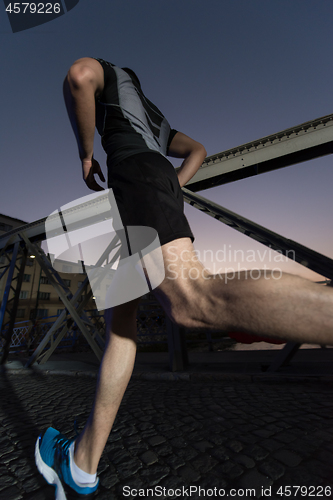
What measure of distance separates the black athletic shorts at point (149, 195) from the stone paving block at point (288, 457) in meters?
1.51

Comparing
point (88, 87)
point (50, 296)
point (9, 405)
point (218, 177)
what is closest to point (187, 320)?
point (88, 87)

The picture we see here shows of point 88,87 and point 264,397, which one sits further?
point 264,397

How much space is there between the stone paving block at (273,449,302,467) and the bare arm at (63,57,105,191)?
2.06 metres

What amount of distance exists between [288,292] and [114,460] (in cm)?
164

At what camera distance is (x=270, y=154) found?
4.72m

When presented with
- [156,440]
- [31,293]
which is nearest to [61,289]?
[156,440]

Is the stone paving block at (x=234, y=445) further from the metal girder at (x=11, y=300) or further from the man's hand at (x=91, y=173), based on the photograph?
the metal girder at (x=11, y=300)

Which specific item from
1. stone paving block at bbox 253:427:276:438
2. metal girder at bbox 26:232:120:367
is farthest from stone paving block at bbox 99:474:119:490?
metal girder at bbox 26:232:120:367

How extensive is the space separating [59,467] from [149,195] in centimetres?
138

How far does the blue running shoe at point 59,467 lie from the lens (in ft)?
3.92

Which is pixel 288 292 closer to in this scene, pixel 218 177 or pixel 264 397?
pixel 264 397

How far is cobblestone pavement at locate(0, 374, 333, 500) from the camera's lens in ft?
4.35

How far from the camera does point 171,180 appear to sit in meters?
1.05

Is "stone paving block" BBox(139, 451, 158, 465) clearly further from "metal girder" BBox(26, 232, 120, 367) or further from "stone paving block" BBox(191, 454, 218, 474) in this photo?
"metal girder" BBox(26, 232, 120, 367)
